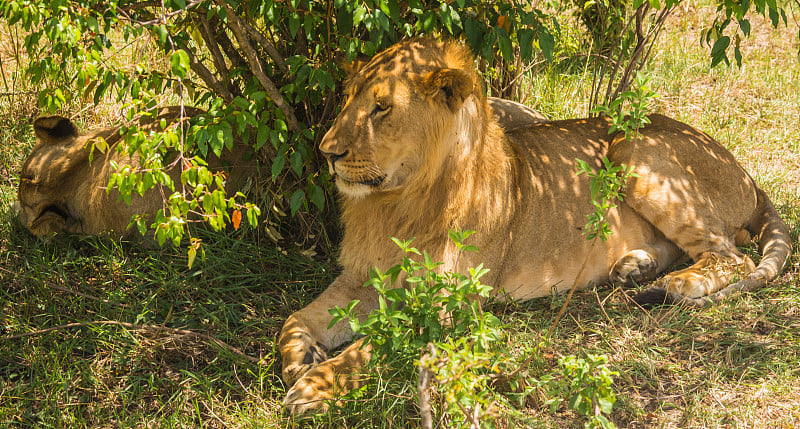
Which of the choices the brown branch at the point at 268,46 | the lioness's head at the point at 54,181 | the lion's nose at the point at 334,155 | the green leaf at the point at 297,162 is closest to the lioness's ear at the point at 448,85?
the lion's nose at the point at 334,155

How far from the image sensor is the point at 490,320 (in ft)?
8.93

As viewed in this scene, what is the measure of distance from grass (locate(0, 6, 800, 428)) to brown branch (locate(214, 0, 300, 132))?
2.63 ft

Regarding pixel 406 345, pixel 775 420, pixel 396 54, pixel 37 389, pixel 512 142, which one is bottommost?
pixel 775 420

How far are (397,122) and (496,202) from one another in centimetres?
76

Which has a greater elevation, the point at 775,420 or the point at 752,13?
the point at 752,13

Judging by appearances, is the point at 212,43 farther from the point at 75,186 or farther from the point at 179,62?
the point at 179,62

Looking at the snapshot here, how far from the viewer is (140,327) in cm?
359

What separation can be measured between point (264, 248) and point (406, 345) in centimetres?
183

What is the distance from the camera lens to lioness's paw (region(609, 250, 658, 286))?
404 centimetres

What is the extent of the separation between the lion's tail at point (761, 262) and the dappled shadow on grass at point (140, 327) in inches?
68.2

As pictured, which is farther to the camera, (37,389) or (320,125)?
(320,125)

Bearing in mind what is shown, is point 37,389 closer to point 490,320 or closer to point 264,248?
point 264,248

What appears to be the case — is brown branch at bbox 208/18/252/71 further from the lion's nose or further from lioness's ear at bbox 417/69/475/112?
Answer: lioness's ear at bbox 417/69/475/112

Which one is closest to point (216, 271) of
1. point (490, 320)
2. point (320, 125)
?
point (320, 125)
